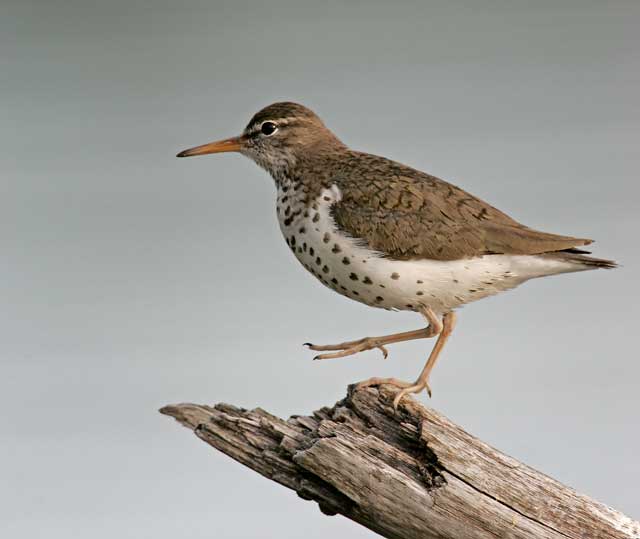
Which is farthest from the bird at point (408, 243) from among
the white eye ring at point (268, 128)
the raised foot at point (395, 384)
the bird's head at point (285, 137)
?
the white eye ring at point (268, 128)

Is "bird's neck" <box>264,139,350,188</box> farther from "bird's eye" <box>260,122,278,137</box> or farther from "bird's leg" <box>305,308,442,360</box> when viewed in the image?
"bird's leg" <box>305,308,442,360</box>

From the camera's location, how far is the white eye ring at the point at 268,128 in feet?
15.7

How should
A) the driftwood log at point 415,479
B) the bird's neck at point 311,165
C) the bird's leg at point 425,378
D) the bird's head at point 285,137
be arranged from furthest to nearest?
the bird's head at point 285,137, the bird's neck at point 311,165, the bird's leg at point 425,378, the driftwood log at point 415,479

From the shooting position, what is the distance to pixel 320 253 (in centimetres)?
433

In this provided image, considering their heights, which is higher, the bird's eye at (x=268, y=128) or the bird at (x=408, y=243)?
the bird's eye at (x=268, y=128)

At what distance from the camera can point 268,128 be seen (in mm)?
4805

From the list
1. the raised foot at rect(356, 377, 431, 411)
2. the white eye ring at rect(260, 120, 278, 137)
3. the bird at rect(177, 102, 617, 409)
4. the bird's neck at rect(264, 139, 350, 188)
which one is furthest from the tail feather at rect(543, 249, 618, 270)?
the white eye ring at rect(260, 120, 278, 137)

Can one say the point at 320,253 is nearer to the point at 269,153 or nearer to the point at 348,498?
the point at 269,153

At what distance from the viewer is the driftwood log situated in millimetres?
3695

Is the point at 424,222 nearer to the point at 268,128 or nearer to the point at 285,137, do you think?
the point at 285,137

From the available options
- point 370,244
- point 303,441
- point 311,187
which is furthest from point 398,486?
point 311,187

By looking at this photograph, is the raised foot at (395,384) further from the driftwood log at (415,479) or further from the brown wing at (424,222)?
the brown wing at (424,222)

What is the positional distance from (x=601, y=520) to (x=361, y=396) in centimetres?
117

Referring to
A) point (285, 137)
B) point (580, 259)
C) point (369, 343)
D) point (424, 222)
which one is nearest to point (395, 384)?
point (369, 343)
